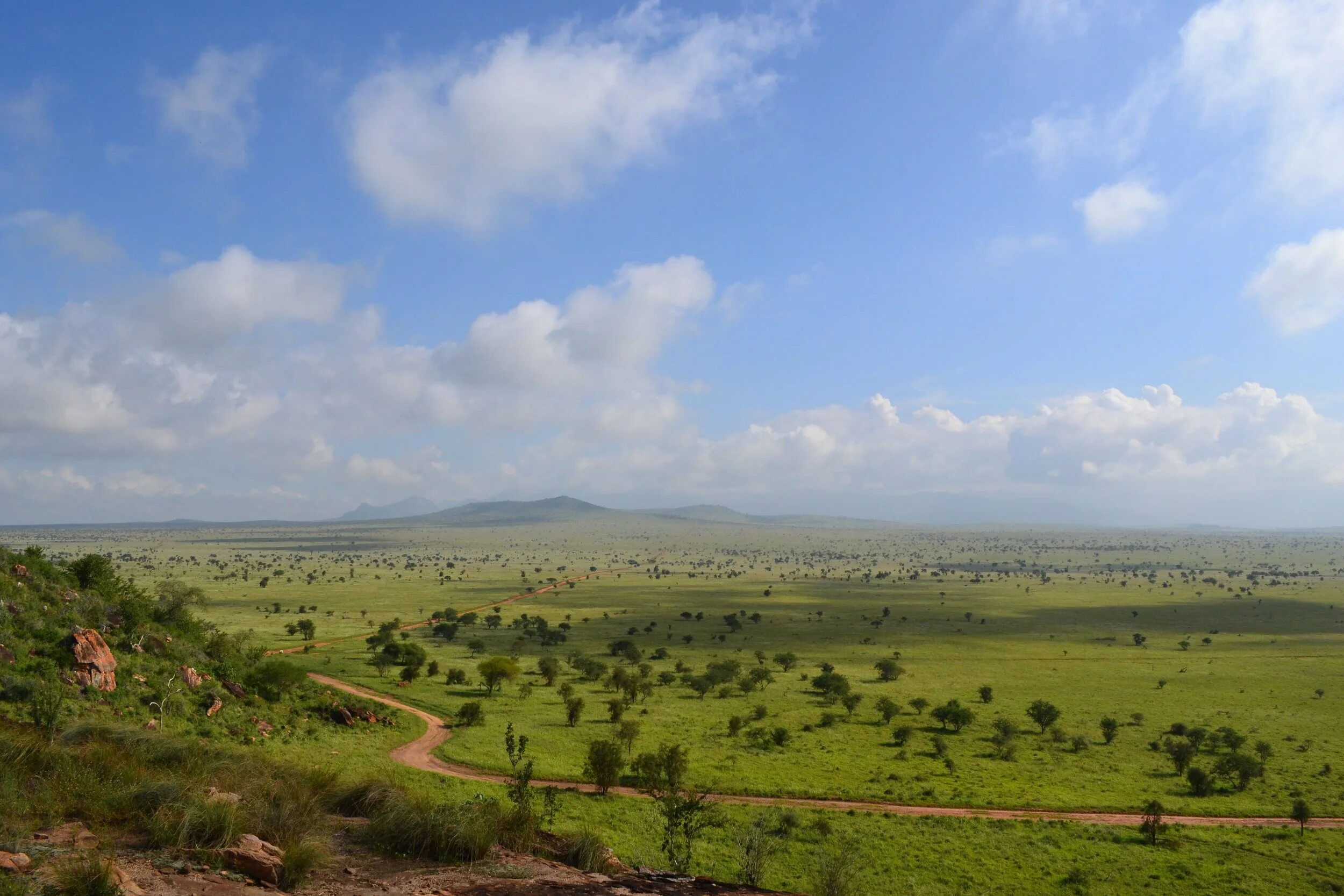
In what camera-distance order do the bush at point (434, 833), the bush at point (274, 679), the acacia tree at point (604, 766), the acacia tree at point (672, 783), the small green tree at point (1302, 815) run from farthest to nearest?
the bush at point (274, 679) < the acacia tree at point (604, 766) < the small green tree at point (1302, 815) < the acacia tree at point (672, 783) < the bush at point (434, 833)

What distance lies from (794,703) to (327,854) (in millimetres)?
49696

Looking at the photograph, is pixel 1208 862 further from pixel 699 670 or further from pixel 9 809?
pixel 699 670

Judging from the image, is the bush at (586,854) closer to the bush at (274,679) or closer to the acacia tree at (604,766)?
the acacia tree at (604,766)

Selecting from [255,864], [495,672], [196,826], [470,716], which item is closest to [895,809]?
[470,716]

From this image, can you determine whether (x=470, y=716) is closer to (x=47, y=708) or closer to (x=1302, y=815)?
(x=47, y=708)

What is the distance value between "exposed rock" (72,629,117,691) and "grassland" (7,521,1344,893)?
10670 mm

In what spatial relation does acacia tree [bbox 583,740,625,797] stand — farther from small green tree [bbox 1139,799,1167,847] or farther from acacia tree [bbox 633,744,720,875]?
small green tree [bbox 1139,799,1167,847]

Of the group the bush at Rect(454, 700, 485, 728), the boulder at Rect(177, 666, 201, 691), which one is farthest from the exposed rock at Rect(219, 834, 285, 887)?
the bush at Rect(454, 700, 485, 728)

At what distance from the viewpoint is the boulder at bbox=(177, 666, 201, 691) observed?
111 feet

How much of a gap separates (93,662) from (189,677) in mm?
5500

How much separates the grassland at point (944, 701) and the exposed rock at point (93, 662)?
35.0 ft

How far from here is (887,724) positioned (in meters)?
52.4

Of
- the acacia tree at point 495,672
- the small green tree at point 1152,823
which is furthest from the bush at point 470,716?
the small green tree at point 1152,823

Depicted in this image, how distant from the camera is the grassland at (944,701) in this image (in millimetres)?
29188
